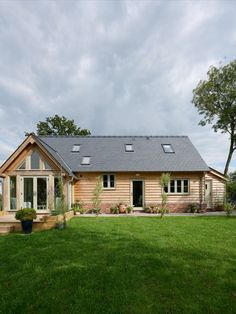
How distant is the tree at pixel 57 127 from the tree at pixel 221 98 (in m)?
26.1

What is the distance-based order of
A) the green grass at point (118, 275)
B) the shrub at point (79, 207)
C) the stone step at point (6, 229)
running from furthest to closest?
the shrub at point (79, 207) < the stone step at point (6, 229) < the green grass at point (118, 275)

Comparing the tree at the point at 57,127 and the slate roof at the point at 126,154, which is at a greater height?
the tree at the point at 57,127

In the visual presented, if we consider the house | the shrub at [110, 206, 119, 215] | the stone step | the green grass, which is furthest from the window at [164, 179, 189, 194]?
the stone step

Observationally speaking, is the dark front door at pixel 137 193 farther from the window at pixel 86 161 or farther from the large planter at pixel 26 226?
the large planter at pixel 26 226

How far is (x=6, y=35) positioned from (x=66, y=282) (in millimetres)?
10533

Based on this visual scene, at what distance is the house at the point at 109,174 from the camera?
17.0 meters

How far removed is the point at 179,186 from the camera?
66.0 feet

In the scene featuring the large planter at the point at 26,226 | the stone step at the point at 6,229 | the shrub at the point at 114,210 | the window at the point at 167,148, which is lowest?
the shrub at the point at 114,210

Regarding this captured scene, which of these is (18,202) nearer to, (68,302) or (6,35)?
(6,35)

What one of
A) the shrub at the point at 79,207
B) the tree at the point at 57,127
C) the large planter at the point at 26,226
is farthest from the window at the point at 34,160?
the tree at the point at 57,127

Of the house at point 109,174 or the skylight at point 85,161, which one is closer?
the house at point 109,174

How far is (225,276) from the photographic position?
540cm

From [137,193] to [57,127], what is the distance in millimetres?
32202

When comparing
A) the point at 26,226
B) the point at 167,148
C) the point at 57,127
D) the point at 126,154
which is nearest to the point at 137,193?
the point at 126,154
